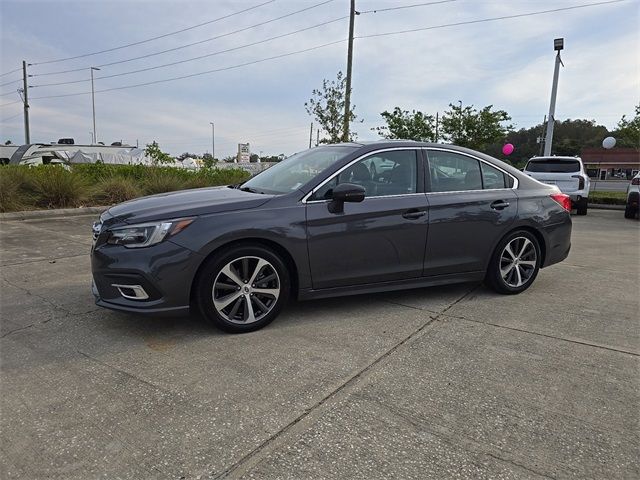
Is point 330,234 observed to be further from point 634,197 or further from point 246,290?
point 634,197

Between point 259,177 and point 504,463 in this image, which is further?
point 259,177

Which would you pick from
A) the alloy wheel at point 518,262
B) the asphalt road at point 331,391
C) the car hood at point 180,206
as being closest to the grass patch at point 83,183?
the asphalt road at point 331,391

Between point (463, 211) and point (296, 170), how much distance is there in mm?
1619

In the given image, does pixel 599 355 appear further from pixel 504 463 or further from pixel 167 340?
pixel 167 340

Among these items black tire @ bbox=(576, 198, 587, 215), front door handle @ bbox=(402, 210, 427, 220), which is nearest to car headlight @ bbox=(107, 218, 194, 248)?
front door handle @ bbox=(402, 210, 427, 220)

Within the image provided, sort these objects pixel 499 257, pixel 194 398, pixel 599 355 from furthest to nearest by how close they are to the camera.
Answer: pixel 499 257 < pixel 599 355 < pixel 194 398

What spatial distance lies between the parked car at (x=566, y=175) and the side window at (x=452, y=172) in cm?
898

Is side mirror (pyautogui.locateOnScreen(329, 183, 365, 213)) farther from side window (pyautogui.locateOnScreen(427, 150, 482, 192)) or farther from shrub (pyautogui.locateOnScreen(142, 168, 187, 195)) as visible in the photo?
shrub (pyautogui.locateOnScreen(142, 168, 187, 195))

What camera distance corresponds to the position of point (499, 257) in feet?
15.1

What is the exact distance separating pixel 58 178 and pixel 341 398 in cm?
1001

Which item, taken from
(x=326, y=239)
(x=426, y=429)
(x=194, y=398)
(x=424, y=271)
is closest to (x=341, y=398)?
(x=426, y=429)

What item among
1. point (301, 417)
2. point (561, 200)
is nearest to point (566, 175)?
point (561, 200)

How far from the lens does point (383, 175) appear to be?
4133 millimetres

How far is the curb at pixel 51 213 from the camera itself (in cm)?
902
